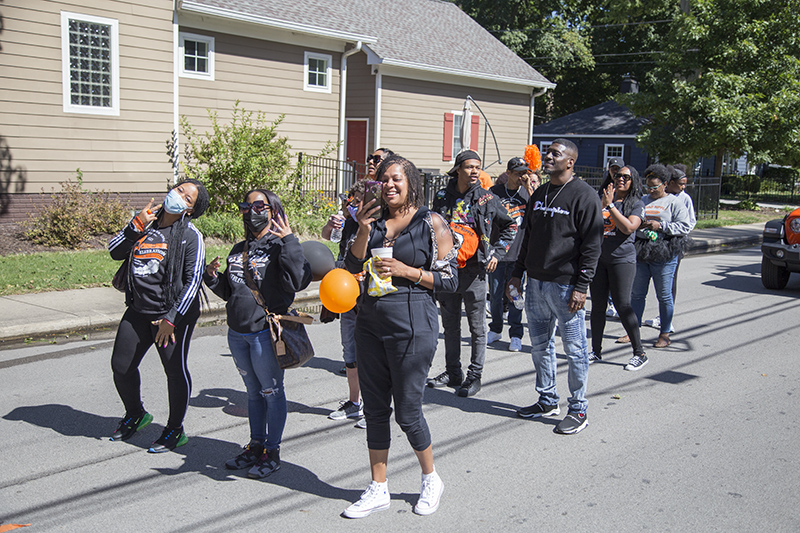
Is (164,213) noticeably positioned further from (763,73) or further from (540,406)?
(763,73)

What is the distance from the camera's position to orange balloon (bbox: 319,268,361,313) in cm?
373

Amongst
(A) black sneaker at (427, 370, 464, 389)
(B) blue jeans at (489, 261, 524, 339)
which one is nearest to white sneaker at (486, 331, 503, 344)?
(B) blue jeans at (489, 261, 524, 339)

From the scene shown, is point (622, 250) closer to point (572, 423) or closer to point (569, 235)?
point (569, 235)

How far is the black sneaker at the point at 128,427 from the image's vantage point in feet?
16.0

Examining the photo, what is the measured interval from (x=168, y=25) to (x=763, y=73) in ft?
58.9

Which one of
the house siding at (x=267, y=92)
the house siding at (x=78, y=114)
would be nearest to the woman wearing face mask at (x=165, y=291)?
the house siding at (x=78, y=114)

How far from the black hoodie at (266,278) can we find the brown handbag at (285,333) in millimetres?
28

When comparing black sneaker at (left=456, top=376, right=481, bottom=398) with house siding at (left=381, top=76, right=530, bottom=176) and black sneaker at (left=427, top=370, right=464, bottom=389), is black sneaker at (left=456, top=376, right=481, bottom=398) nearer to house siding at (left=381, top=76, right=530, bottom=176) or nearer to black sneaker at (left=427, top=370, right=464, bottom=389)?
black sneaker at (left=427, top=370, right=464, bottom=389)

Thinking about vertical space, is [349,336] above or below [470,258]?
below

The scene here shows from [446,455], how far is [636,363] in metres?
2.89

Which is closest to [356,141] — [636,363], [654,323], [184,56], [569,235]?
[184,56]

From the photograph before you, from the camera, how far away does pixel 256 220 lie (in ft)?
13.8

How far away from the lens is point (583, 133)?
35281mm

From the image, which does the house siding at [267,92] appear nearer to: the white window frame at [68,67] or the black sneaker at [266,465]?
the white window frame at [68,67]
